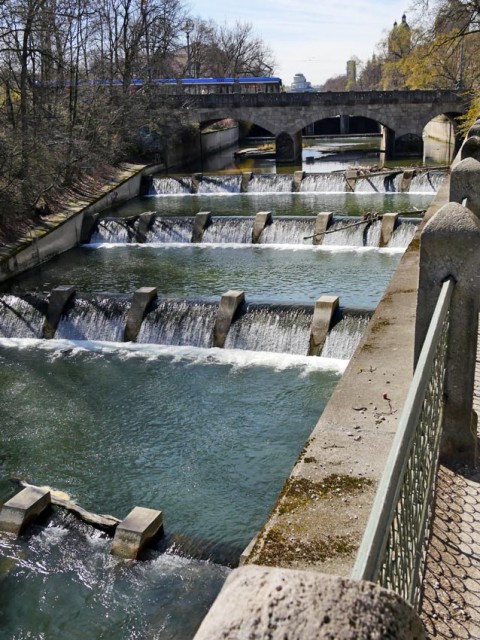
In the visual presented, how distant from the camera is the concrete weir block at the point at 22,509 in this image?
8852 mm

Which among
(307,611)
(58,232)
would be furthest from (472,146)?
(58,232)

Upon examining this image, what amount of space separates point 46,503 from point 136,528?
5.40 ft

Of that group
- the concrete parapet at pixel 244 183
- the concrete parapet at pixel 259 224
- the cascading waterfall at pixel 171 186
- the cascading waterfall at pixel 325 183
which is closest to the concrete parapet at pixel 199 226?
the concrete parapet at pixel 259 224

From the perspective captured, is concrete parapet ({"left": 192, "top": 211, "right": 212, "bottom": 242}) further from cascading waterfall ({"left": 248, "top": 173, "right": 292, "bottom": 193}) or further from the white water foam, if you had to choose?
the white water foam

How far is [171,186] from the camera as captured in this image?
119ft

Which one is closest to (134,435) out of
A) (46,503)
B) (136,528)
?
(46,503)

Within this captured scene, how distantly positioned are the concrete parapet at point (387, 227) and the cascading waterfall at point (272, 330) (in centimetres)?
883

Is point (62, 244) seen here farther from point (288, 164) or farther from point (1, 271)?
point (288, 164)

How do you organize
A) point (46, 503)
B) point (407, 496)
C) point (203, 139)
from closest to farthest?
point (407, 496) < point (46, 503) < point (203, 139)

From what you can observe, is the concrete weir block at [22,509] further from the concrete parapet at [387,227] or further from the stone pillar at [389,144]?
the stone pillar at [389,144]

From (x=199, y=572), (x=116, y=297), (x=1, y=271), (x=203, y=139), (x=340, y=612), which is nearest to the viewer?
(x=340, y=612)

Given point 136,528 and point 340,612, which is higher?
point 340,612

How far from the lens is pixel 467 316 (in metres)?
4.91

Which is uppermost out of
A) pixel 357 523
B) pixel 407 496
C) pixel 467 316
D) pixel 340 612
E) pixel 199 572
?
pixel 340 612
